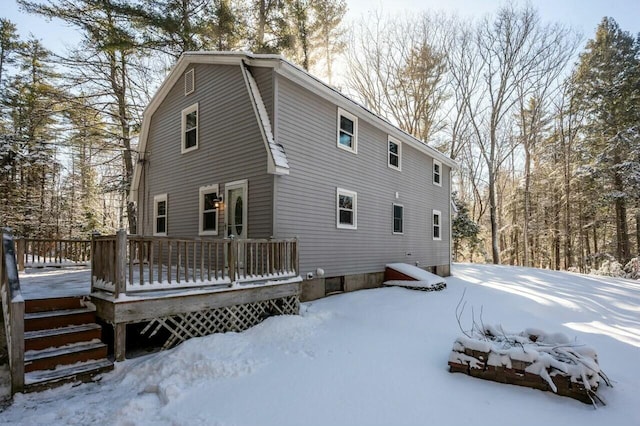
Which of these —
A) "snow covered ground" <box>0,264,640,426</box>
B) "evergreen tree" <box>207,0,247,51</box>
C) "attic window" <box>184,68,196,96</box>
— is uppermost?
"evergreen tree" <box>207,0,247,51</box>

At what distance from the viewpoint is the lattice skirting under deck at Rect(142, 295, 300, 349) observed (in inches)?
201

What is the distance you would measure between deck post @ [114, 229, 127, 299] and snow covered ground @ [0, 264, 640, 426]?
1034mm

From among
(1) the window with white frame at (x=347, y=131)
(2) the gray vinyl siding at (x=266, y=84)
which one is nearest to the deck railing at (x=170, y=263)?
(2) the gray vinyl siding at (x=266, y=84)

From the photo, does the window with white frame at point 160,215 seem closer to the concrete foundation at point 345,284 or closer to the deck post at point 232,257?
the concrete foundation at point 345,284

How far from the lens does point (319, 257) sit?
343 inches

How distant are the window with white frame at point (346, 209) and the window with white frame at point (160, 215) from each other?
559 cm

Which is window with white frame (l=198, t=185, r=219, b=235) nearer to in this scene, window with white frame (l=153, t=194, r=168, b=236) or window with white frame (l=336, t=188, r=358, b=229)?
window with white frame (l=153, t=194, r=168, b=236)

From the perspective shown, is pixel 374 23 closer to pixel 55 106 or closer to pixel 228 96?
pixel 228 96

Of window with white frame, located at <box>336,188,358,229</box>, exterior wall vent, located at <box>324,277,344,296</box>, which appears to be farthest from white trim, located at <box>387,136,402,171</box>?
exterior wall vent, located at <box>324,277,344,296</box>

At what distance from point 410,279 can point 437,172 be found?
6767 mm

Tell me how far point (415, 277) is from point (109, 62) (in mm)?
15360

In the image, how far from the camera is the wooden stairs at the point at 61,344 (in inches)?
157

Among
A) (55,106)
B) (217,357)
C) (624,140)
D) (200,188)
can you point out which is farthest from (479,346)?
(624,140)

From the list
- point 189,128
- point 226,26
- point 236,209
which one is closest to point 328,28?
point 226,26
